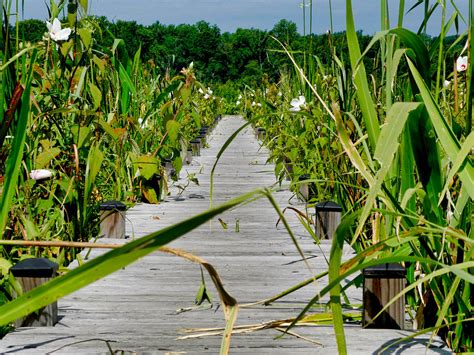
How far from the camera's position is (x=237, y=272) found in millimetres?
3408

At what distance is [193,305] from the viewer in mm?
2828

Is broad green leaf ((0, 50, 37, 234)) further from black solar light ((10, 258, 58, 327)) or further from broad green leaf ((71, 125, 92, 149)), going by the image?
broad green leaf ((71, 125, 92, 149))

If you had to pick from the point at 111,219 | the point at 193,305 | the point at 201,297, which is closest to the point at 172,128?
the point at 111,219

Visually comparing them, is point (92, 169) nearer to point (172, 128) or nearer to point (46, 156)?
point (46, 156)

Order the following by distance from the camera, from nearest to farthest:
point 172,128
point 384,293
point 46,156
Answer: point 384,293 → point 46,156 → point 172,128

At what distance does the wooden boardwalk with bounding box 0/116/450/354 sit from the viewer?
2330 mm

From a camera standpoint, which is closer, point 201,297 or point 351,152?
point 351,152

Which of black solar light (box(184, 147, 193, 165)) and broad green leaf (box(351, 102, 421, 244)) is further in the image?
black solar light (box(184, 147, 193, 165))

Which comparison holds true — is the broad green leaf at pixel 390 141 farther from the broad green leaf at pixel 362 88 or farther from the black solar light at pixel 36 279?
the black solar light at pixel 36 279

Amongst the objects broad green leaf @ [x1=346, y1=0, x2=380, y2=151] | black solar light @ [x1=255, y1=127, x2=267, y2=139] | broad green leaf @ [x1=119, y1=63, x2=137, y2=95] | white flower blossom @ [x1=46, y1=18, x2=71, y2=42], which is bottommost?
black solar light @ [x1=255, y1=127, x2=267, y2=139]

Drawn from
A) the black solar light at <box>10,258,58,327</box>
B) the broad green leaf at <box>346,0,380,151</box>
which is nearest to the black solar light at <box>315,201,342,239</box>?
the broad green leaf at <box>346,0,380,151</box>

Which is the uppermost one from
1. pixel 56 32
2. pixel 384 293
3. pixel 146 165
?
pixel 56 32

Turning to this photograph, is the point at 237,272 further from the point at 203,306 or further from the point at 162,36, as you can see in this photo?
the point at 162,36

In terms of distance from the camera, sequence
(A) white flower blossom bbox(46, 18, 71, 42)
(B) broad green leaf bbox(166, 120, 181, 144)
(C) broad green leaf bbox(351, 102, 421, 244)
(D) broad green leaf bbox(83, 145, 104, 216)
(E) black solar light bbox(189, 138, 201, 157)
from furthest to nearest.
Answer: (E) black solar light bbox(189, 138, 201, 157), (B) broad green leaf bbox(166, 120, 181, 144), (A) white flower blossom bbox(46, 18, 71, 42), (D) broad green leaf bbox(83, 145, 104, 216), (C) broad green leaf bbox(351, 102, 421, 244)
